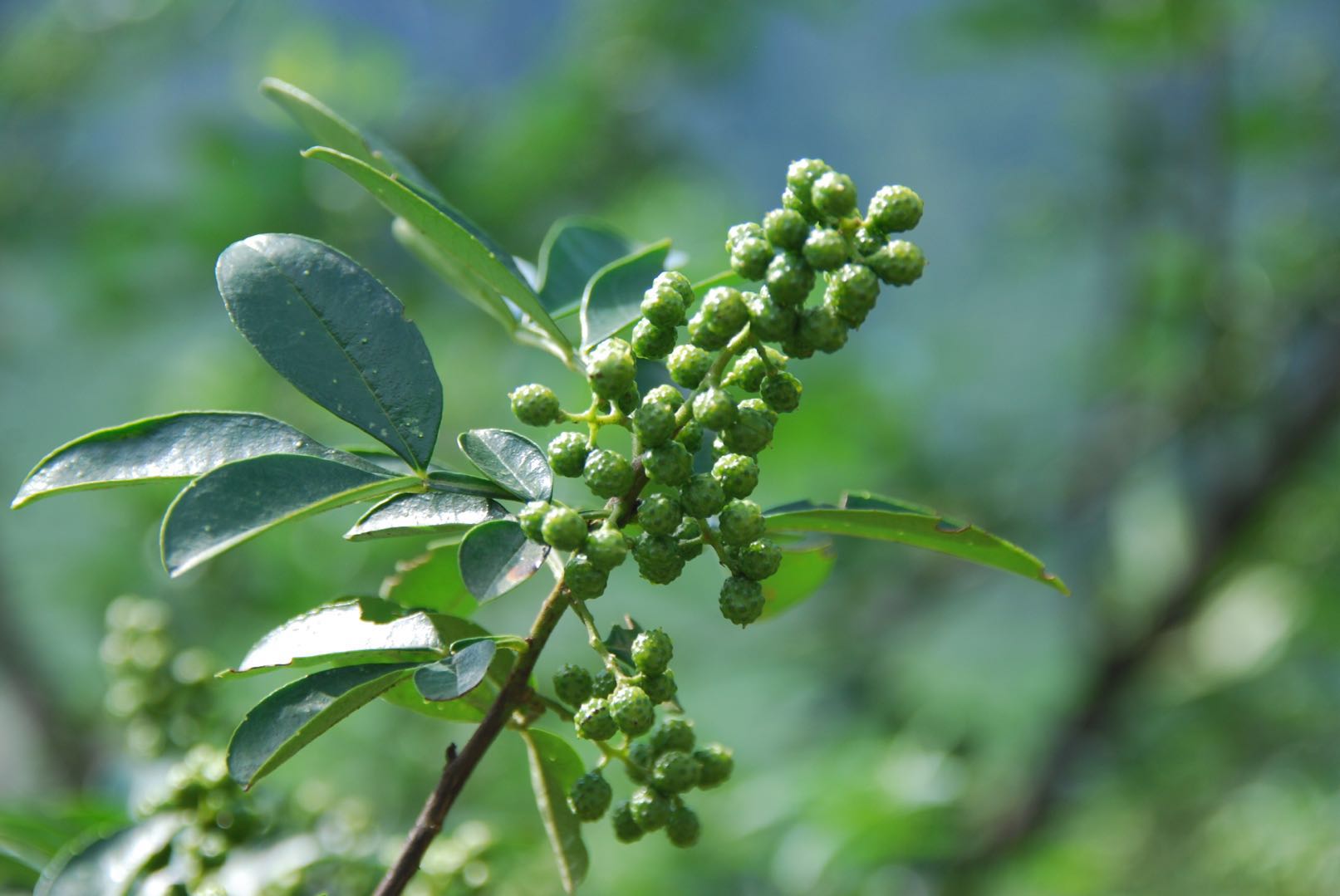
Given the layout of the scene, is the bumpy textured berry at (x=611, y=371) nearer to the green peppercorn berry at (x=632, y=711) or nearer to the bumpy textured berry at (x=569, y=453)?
the bumpy textured berry at (x=569, y=453)

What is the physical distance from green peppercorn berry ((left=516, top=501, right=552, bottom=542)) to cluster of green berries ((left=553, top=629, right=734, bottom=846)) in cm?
7

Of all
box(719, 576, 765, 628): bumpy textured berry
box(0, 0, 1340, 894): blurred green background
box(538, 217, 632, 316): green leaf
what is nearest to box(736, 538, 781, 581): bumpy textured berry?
box(719, 576, 765, 628): bumpy textured berry

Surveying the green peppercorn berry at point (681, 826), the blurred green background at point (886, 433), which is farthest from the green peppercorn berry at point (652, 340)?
the blurred green background at point (886, 433)

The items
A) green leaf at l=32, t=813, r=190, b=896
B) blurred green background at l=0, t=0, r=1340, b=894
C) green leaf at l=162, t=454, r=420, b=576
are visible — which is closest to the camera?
green leaf at l=162, t=454, r=420, b=576

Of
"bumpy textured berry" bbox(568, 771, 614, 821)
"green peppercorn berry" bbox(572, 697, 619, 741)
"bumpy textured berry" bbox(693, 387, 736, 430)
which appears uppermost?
"bumpy textured berry" bbox(693, 387, 736, 430)

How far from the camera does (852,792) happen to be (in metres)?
1.42

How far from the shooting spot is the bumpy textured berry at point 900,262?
490 millimetres

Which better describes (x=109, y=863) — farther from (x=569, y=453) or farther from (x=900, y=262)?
(x=900, y=262)

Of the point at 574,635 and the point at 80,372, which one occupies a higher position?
the point at 80,372

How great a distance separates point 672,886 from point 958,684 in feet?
6.89

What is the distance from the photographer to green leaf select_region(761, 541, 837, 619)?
71cm

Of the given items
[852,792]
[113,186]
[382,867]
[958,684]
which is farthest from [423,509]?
[958,684]

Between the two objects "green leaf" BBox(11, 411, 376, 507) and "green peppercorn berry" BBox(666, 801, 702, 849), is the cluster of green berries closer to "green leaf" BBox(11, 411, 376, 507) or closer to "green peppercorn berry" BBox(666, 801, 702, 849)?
"green peppercorn berry" BBox(666, 801, 702, 849)

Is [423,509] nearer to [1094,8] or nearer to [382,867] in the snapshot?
[382,867]
